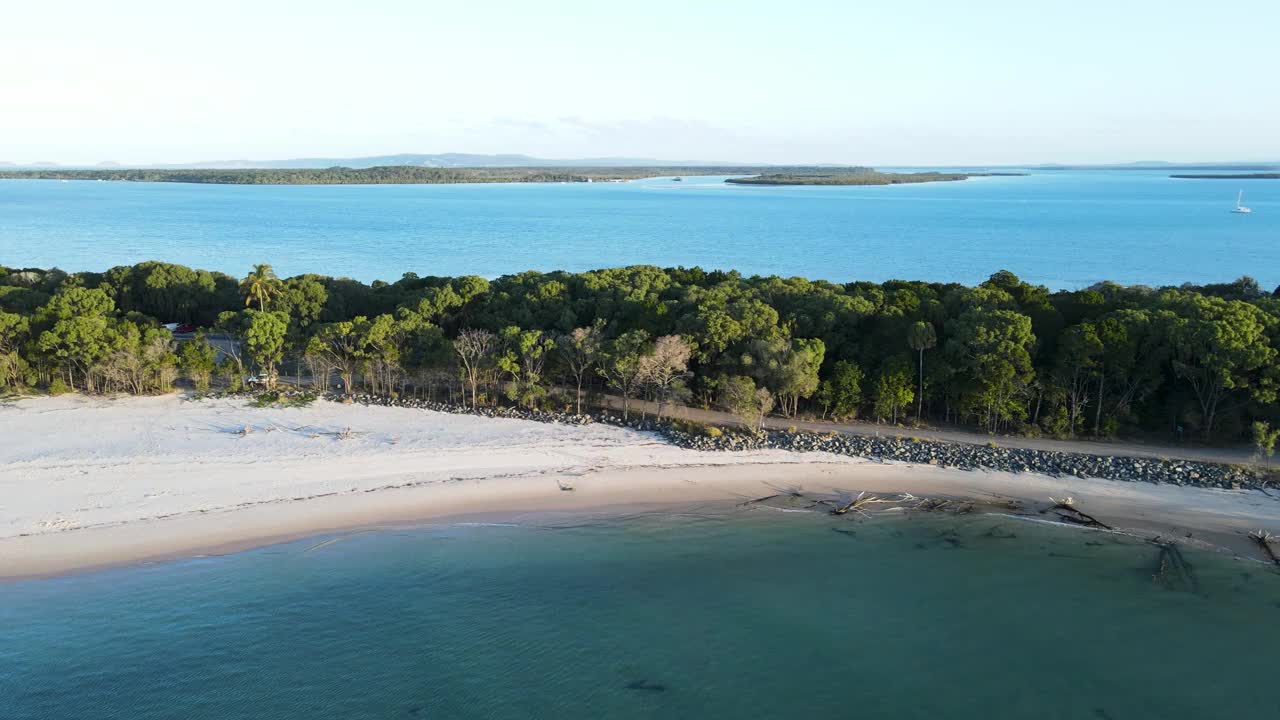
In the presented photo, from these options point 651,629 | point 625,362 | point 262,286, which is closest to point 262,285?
point 262,286

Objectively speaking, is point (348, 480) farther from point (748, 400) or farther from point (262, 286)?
point (262, 286)

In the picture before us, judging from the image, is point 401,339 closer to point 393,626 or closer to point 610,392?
point 610,392

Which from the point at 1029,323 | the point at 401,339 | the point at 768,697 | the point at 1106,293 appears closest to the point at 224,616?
the point at 768,697

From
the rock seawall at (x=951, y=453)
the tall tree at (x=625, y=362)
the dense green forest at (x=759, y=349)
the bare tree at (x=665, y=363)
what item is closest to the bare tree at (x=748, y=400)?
the dense green forest at (x=759, y=349)

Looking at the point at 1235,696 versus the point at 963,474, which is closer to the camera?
the point at 1235,696

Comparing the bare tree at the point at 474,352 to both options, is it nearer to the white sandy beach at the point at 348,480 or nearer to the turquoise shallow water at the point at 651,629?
the white sandy beach at the point at 348,480

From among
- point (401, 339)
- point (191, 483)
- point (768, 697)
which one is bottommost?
point (768, 697)
